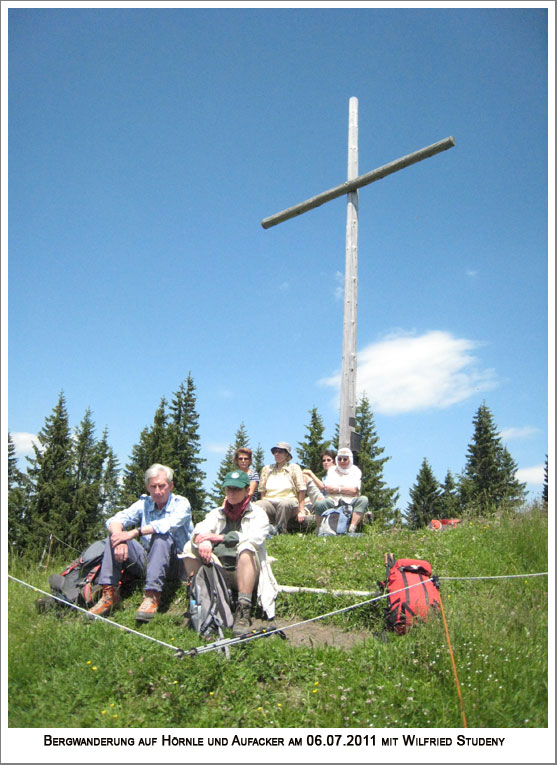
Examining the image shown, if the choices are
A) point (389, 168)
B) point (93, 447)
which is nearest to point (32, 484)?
point (93, 447)

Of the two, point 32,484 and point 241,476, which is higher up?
point 241,476

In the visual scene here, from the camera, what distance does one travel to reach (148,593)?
4.81 metres

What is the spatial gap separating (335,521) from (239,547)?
2.94 metres

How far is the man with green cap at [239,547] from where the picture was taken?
15.1 feet

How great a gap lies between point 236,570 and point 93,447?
43500 millimetres

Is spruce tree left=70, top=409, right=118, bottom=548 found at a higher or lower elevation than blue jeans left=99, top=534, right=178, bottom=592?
lower

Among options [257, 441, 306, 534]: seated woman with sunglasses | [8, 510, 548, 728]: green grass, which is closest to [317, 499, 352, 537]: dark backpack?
[257, 441, 306, 534]: seated woman with sunglasses

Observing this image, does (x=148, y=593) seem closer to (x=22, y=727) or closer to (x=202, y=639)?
(x=202, y=639)

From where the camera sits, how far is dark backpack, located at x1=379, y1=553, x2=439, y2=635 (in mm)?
4230

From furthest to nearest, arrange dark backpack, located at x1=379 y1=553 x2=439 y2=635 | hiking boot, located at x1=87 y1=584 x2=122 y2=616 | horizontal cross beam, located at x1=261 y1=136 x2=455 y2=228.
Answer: horizontal cross beam, located at x1=261 y1=136 x2=455 y2=228 → hiking boot, located at x1=87 y1=584 x2=122 y2=616 → dark backpack, located at x1=379 y1=553 x2=439 y2=635

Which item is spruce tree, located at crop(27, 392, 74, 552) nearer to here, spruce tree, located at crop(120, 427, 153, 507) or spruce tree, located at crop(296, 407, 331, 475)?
spruce tree, located at crop(120, 427, 153, 507)

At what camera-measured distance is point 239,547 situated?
15.4 ft

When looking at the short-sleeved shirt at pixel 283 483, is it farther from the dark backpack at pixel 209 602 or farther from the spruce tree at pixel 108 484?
the spruce tree at pixel 108 484

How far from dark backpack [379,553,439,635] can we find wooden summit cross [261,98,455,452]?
12.1ft
